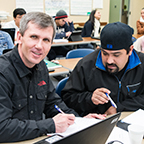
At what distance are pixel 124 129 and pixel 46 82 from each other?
1.93 ft

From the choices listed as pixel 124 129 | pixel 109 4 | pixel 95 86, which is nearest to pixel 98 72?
pixel 95 86

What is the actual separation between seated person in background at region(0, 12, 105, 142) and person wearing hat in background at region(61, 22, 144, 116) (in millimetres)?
265

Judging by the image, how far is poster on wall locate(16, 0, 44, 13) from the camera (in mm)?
6016

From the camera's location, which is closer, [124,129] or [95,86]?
[124,129]

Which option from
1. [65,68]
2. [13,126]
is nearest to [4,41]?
[65,68]

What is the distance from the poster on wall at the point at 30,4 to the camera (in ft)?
19.7

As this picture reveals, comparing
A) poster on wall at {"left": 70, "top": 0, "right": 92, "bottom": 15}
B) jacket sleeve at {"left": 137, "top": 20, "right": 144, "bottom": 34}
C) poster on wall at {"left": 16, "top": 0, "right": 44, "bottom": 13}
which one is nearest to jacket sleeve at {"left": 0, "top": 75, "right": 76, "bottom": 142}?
jacket sleeve at {"left": 137, "top": 20, "right": 144, "bottom": 34}

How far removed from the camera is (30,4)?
245 inches

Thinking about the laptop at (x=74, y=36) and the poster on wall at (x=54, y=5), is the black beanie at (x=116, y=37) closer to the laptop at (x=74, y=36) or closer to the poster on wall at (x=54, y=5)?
the laptop at (x=74, y=36)

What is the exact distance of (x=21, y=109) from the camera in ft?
3.94

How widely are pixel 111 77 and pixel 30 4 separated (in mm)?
5419

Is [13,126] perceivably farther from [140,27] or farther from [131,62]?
[140,27]

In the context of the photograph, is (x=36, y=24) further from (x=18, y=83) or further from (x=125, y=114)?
(x=125, y=114)

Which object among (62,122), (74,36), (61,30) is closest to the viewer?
(62,122)
